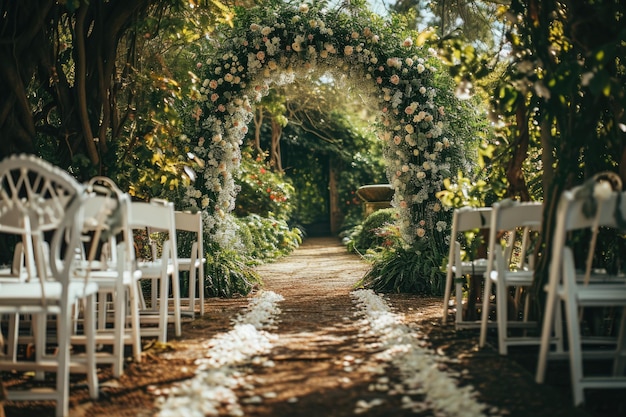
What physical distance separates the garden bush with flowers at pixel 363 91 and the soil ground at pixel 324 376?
181 centimetres

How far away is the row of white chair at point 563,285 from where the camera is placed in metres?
2.94

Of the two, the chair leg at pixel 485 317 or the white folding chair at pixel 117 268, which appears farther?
the chair leg at pixel 485 317

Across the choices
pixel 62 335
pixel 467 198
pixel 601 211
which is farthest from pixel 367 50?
pixel 62 335

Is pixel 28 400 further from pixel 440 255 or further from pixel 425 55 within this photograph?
pixel 425 55

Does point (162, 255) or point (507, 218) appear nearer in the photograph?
point (507, 218)

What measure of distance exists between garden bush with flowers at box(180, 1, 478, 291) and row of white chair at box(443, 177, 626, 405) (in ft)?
7.15

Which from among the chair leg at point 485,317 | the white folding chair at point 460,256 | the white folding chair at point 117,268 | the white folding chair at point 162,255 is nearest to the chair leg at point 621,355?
the chair leg at point 485,317

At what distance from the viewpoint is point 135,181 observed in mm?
5469

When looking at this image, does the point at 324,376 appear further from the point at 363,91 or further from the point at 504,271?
the point at 363,91

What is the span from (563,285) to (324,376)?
3.69 ft

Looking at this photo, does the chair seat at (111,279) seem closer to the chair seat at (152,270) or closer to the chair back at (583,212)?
the chair seat at (152,270)

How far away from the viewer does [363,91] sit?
750 cm

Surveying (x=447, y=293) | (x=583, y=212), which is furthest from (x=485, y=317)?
(x=583, y=212)

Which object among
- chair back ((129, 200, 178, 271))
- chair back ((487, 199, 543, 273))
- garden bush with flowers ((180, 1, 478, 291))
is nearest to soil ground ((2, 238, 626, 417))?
chair back ((487, 199, 543, 273))
